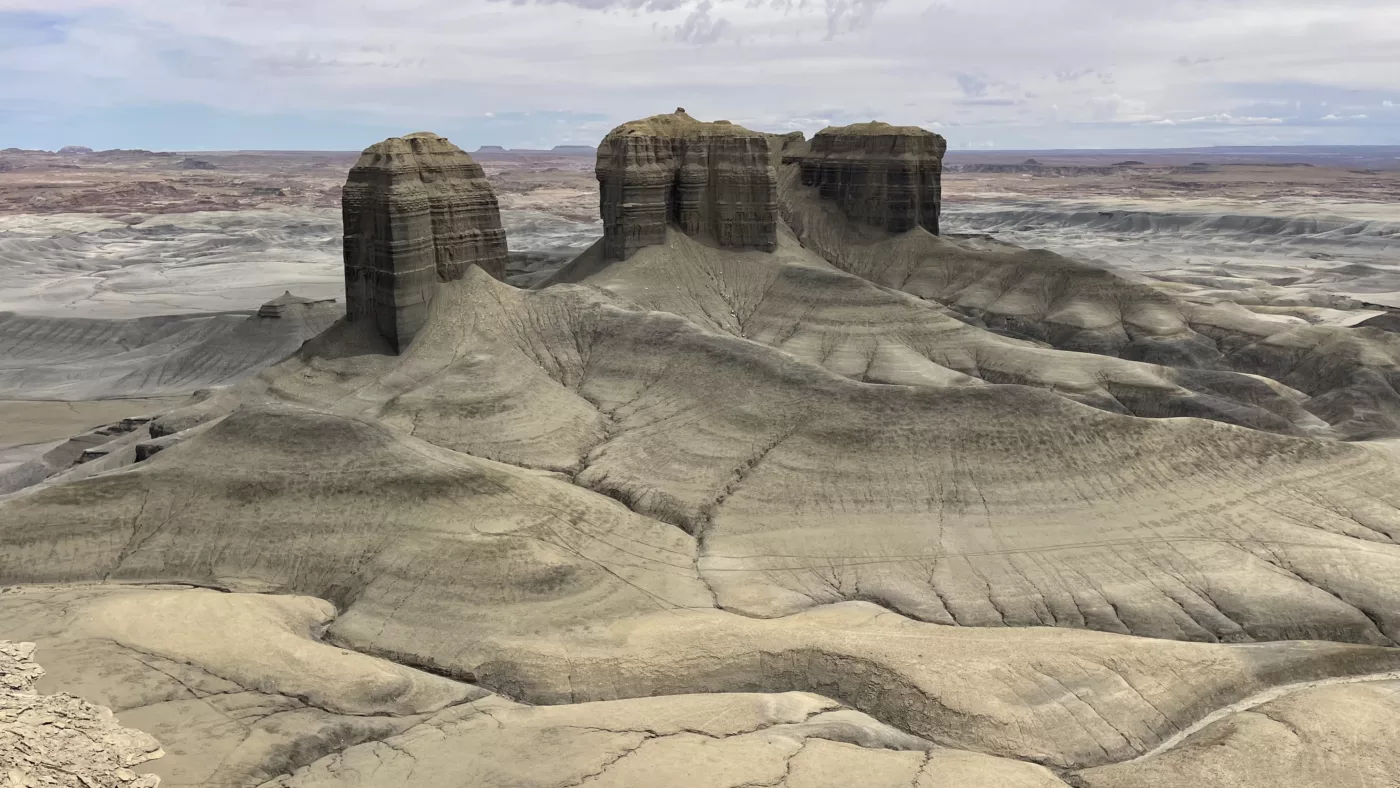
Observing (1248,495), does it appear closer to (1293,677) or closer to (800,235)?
(1293,677)

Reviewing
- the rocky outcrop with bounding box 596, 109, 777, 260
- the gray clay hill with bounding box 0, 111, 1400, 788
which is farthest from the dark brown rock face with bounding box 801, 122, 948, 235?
the gray clay hill with bounding box 0, 111, 1400, 788

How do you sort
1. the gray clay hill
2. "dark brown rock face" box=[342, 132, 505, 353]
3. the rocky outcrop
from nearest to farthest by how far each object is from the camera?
the gray clay hill < "dark brown rock face" box=[342, 132, 505, 353] < the rocky outcrop

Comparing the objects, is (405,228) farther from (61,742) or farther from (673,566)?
(61,742)

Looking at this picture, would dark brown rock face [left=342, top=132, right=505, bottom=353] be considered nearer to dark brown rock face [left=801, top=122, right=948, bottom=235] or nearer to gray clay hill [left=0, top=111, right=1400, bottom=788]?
gray clay hill [left=0, top=111, right=1400, bottom=788]

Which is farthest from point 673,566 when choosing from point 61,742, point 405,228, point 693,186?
point 693,186

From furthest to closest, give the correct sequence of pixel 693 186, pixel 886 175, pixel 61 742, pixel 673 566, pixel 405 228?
1. pixel 886 175
2. pixel 693 186
3. pixel 405 228
4. pixel 673 566
5. pixel 61 742

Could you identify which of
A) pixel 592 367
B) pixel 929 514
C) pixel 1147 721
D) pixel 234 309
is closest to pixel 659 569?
pixel 929 514
